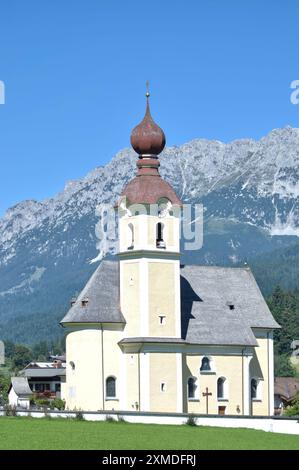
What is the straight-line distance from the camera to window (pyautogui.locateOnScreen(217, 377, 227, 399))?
241ft

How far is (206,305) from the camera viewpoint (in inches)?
2940

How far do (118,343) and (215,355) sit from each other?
5.89 metres

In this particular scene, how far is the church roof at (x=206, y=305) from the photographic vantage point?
71375mm

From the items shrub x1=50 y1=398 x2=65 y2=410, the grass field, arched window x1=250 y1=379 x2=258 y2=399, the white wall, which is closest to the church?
shrub x1=50 y1=398 x2=65 y2=410

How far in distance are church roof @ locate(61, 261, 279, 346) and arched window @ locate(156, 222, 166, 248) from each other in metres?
3.26

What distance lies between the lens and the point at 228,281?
77562 mm

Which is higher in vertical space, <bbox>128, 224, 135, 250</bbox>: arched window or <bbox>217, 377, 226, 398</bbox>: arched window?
<bbox>128, 224, 135, 250</bbox>: arched window

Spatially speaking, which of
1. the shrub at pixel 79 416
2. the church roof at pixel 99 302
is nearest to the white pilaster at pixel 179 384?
the church roof at pixel 99 302

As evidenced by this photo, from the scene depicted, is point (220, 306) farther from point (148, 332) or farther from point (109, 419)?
point (109, 419)

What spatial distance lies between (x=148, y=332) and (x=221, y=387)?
619 centimetres

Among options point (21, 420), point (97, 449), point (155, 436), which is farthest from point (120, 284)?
point (97, 449)

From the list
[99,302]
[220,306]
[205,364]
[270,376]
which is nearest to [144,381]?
[205,364]

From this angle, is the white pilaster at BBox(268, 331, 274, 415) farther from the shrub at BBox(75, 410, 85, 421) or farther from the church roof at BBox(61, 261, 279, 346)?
the shrub at BBox(75, 410, 85, 421)

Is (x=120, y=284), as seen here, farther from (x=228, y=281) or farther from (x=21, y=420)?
(x=21, y=420)
